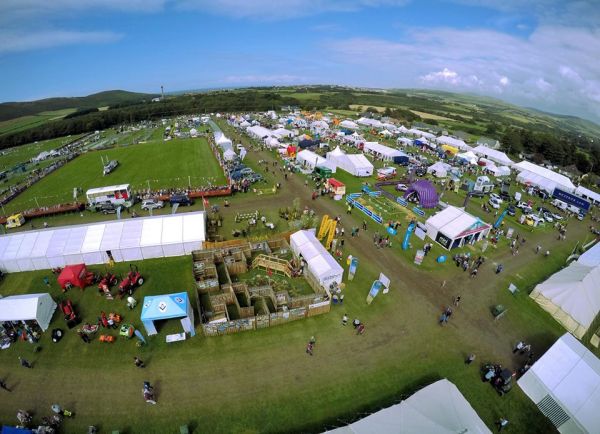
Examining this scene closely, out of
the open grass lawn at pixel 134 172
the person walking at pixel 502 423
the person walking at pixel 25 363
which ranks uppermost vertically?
the open grass lawn at pixel 134 172

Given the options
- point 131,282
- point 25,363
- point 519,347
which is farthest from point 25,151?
point 519,347

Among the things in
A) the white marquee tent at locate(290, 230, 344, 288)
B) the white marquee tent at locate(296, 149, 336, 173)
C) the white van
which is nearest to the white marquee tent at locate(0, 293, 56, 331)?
the white marquee tent at locate(290, 230, 344, 288)

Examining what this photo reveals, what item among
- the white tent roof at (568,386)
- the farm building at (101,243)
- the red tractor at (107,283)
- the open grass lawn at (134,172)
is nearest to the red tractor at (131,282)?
the red tractor at (107,283)

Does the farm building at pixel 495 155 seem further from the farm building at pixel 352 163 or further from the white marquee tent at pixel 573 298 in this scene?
the white marquee tent at pixel 573 298

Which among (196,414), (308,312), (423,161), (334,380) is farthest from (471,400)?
(423,161)

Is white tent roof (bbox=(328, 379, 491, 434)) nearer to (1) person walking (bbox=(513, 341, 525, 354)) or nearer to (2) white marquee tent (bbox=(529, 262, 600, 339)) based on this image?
(1) person walking (bbox=(513, 341, 525, 354))

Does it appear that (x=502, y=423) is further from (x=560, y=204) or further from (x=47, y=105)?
(x=47, y=105)
